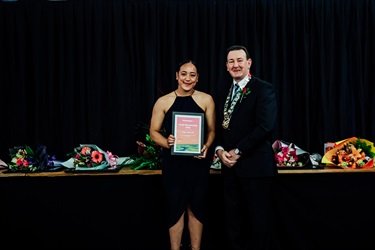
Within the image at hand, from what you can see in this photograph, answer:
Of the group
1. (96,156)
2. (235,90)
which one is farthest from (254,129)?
(96,156)

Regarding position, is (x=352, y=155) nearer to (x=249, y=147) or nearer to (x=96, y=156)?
(x=249, y=147)

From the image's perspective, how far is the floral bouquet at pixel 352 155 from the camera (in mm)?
3029

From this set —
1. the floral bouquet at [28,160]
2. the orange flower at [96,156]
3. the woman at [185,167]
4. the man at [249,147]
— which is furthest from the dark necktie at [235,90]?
the floral bouquet at [28,160]

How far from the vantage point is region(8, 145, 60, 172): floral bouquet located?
10.1 ft

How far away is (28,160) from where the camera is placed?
310 centimetres

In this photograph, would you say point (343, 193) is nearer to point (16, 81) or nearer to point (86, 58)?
point (86, 58)

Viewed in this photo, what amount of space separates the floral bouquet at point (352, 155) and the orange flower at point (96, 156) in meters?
2.01

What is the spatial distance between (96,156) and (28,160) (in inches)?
23.7

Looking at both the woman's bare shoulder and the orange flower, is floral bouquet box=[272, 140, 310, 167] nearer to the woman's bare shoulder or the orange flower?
the woman's bare shoulder

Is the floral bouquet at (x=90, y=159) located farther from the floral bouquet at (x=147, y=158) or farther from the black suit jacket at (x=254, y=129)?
the black suit jacket at (x=254, y=129)

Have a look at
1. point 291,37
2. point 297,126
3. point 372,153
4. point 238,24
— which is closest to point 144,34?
point 238,24

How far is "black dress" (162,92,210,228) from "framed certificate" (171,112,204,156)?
6cm

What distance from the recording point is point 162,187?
291 cm

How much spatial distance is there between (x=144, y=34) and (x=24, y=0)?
49.2 inches
